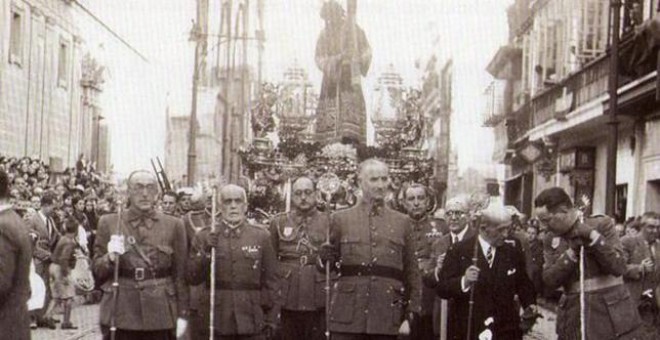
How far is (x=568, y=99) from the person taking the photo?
3159cm

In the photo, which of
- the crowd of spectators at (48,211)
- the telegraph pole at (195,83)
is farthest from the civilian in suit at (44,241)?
the telegraph pole at (195,83)

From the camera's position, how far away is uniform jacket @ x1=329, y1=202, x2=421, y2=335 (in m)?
9.98

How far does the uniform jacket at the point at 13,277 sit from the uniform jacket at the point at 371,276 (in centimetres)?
292

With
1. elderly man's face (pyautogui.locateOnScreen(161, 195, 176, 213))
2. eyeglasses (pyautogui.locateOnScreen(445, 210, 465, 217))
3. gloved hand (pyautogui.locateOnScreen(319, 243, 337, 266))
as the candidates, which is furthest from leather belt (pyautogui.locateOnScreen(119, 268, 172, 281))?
elderly man's face (pyautogui.locateOnScreen(161, 195, 176, 213))

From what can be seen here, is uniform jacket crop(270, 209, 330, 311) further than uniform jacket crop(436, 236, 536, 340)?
Yes

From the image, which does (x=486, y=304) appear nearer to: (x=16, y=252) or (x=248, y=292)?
(x=248, y=292)

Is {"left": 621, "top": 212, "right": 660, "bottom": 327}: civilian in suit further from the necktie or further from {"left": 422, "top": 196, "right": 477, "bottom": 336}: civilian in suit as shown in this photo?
the necktie

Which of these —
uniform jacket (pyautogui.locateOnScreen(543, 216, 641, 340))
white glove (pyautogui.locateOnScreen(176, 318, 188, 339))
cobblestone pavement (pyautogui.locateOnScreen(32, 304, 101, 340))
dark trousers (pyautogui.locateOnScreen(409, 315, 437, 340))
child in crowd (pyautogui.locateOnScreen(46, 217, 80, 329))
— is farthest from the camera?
child in crowd (pyautogui.locateOnScreen(46, 217, 80, 329))

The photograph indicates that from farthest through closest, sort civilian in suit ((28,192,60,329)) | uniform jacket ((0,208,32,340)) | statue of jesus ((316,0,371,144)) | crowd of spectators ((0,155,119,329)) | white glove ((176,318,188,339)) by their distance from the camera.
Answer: statue of jesus ((316,0,371,144))
crowd of spectators ((0,155,119,329))
civilian in suit ((28,192,60,329))
white glove ((176,318,188,339))
uniform jacket ((0,208,32,340))

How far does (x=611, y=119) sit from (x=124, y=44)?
1402 inches

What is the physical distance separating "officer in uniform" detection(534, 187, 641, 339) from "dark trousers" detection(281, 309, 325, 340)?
3.66 metres

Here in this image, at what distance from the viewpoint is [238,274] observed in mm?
10312

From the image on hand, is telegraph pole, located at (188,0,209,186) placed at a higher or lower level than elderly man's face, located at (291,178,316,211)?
higher

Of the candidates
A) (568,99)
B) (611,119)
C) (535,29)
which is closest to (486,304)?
(611,119)
